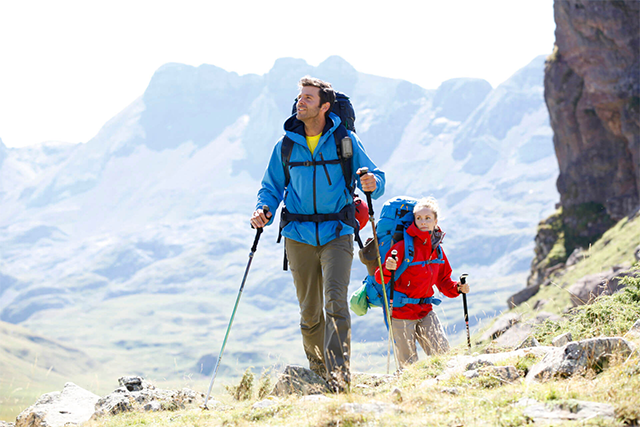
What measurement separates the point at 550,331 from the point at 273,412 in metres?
4.76

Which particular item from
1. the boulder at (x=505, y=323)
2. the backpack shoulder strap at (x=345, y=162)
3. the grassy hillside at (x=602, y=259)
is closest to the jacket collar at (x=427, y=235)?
the backpack shoulder strap at (x=345, y=162)

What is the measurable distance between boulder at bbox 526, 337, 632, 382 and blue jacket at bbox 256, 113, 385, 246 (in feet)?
9.66

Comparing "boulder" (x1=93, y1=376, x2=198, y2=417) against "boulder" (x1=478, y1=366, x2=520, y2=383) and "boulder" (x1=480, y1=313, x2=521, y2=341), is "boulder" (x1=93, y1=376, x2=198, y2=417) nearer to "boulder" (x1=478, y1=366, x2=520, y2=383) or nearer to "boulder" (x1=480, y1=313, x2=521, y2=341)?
"boulder" (x1=478, y1=366, x2=520, y2=383)

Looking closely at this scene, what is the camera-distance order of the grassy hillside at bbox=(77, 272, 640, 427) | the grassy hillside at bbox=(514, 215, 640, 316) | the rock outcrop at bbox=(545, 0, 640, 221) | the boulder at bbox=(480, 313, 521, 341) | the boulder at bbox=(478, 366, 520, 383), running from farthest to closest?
the rock outcrop at bbox=(545, 0, 640, 221) < the grassy hillside at bbox=(514, 215, 640, 316) < the boulder at bbox=(480, 313, 521, 341) < the boulder at bbox=(478, 366, 520, 383) < the grassy hillside at bbox=(77, 272, 640, 427)

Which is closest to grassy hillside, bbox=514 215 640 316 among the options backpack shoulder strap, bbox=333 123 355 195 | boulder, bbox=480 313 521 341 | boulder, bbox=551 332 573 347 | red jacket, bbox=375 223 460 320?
boulder, bbox=480 313 521 341

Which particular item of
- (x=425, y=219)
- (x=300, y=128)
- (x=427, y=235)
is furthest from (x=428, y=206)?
(x=300, y=128)

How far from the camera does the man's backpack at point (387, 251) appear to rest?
29.3 ft

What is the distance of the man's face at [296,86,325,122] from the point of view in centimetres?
815

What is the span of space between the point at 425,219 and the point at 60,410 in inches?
233

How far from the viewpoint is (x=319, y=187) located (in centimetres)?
802

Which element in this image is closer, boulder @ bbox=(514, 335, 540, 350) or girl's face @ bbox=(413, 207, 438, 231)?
boulder @ bbox=(514, 335, 540, 350)

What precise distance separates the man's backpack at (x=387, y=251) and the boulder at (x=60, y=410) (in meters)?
4.16

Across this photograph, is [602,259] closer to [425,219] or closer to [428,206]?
[428,206]

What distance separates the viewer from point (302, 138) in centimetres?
815
